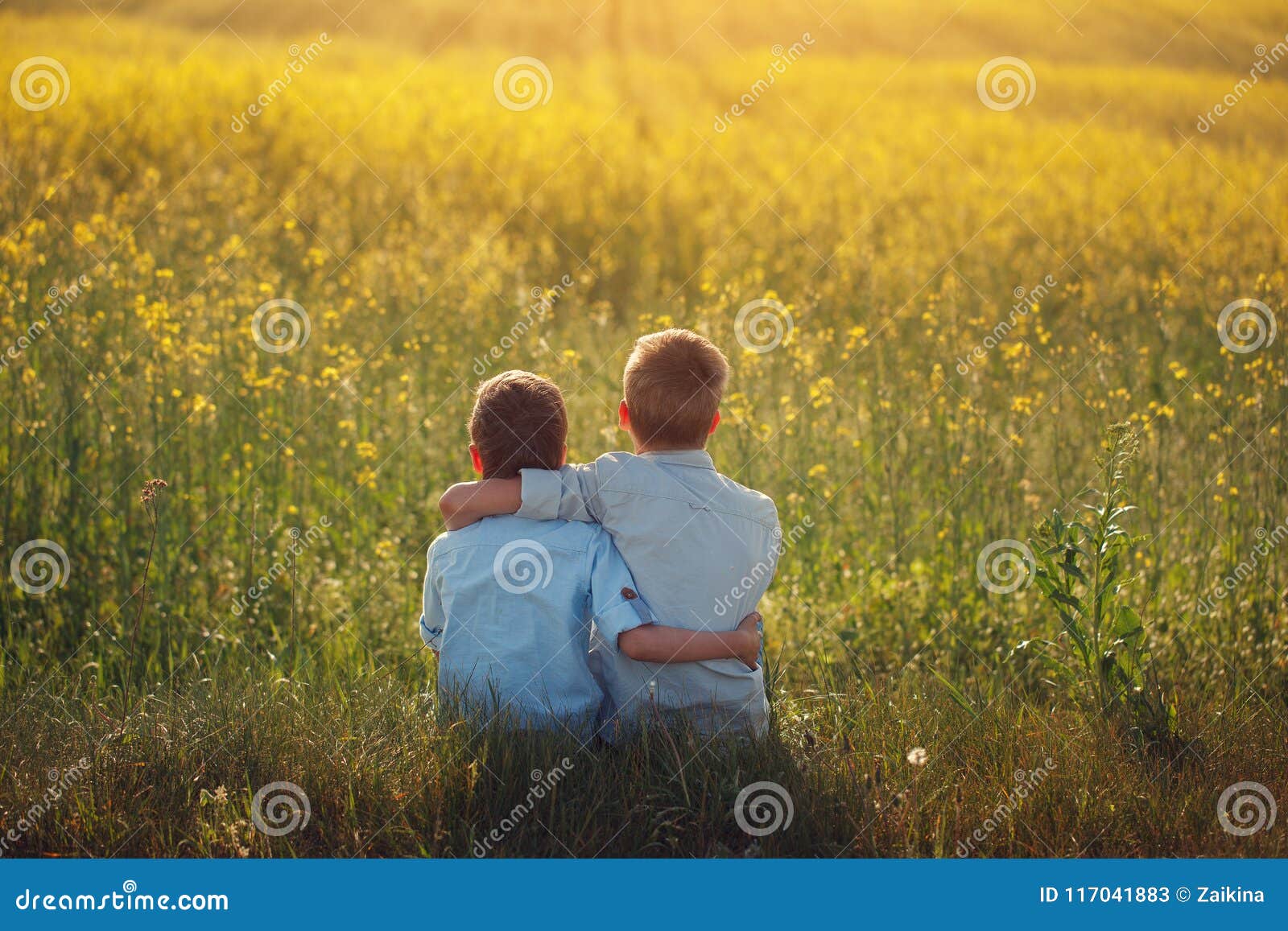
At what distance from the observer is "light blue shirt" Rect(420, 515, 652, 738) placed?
3.00 metres

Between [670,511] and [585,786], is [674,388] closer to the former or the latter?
[670,511]

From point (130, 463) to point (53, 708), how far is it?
5.04 ft

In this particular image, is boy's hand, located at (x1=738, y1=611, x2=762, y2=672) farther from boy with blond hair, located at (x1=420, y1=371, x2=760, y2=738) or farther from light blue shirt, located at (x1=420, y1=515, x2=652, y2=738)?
light blue shirt, located at (x1=420, y1=515, x2=652, y2=738)

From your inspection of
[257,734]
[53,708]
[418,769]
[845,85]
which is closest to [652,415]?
[418,769]

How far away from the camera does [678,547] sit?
302cm

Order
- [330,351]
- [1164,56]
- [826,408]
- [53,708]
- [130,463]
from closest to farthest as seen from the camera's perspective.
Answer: [53,708]
[130,463]
[330,351]
[826,408]
[1164,56]

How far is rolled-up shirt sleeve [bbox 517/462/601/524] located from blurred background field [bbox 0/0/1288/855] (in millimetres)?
636

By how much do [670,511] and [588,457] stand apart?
8.10 ft

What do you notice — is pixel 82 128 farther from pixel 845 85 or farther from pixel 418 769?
pixel 845 85

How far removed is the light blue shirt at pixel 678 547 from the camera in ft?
9.91

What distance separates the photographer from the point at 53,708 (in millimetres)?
3533

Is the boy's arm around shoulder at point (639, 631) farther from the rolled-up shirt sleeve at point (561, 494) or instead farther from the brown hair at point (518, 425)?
the brown hair at point (518, 425)

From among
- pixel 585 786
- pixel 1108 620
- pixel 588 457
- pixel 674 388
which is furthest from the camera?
pixel 588 457

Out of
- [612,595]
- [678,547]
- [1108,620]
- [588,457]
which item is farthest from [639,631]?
[588,457]
